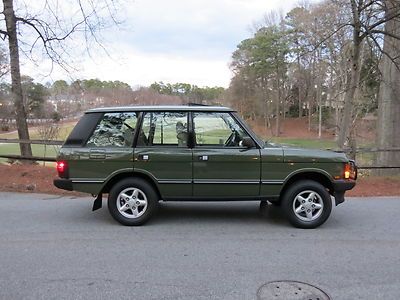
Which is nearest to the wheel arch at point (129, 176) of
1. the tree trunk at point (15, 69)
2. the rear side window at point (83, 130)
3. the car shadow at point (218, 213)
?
the car shadow at point (218, 213)

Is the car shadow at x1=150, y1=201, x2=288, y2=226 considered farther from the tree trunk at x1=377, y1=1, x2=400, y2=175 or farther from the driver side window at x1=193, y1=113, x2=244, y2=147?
the tree trunk at x1=377, y1=1, x2=400, y2=175

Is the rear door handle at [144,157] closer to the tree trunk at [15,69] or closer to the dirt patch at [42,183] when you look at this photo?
the dirt patch at [42,183]

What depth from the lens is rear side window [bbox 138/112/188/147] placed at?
6164mm

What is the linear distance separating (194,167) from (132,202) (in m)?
1.07

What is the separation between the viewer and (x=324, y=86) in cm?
6525

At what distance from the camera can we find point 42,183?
9.88 meters

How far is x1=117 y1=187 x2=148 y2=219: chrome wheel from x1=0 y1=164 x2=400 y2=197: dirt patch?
2.88 m

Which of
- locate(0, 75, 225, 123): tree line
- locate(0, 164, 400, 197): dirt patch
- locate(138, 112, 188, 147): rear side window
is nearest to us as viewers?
locate(138, 112, 188, 147): rear side window

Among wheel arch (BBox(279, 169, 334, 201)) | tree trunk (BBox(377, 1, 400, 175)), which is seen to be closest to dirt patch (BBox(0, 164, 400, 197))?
wheel arch (BBox(279, 169, 334, 201))

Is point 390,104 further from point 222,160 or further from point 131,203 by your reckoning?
point 131,203

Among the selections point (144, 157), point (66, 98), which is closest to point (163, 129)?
point (144, 157)

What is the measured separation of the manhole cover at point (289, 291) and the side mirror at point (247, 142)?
2426mm

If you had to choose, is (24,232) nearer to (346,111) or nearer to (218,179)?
(218,179)

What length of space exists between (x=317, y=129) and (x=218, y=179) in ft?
226
